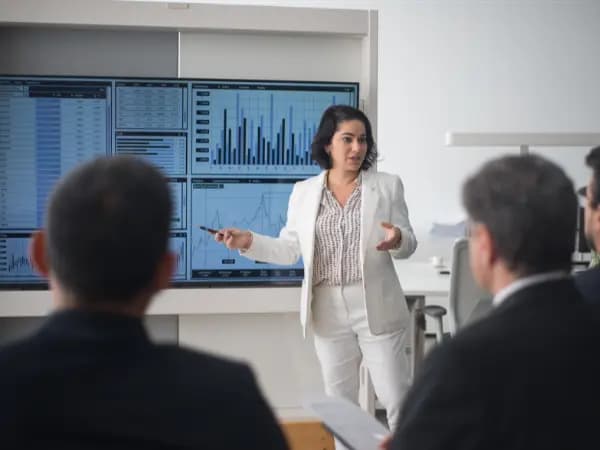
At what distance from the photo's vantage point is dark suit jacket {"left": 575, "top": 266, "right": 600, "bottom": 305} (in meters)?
1.65

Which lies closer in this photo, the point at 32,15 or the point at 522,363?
the point at 522,363

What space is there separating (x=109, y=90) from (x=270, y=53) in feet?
2.23

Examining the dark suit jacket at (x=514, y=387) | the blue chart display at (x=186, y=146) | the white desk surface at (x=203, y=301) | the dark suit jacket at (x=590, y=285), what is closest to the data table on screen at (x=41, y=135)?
the blue chart display at (x=186, y=146)

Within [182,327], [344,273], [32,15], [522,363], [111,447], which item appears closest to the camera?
[111,447]

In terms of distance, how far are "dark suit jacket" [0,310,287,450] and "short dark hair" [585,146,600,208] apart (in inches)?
44.7

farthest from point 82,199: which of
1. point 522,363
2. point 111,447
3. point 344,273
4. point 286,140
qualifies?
point 286,140

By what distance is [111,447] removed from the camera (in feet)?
2.90

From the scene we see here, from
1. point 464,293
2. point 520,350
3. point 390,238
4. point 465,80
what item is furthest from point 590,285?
point 465,80

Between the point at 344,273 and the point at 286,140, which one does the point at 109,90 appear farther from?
the point at 344,273

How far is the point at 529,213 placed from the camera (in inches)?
48.6

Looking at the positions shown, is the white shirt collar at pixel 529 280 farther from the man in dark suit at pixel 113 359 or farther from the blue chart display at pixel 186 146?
the blue chart display at pixel 186 146

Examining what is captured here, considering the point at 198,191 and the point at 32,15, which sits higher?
the point at 32,15

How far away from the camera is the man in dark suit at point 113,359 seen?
885 mm

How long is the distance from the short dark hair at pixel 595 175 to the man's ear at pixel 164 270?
3.64 ft
